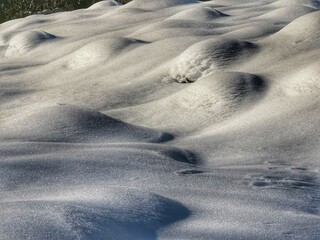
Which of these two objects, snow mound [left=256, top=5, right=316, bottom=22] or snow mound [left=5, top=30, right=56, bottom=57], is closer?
snow mound [left=256, top=5, right=316, bottom=22]

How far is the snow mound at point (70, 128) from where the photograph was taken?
8.30ft

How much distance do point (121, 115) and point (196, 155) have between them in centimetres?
78

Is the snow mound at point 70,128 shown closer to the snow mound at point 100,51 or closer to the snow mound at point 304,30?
the snow mound at point 304,30

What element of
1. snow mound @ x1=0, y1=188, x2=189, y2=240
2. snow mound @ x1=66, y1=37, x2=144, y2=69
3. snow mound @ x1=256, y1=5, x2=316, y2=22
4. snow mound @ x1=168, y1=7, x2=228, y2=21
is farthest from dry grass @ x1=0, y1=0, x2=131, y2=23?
snow mound @ x1=0, y1=188, x2=189, y2=240

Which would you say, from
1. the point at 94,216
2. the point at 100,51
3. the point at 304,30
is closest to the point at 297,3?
the point at 100,51

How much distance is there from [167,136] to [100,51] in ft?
5.16

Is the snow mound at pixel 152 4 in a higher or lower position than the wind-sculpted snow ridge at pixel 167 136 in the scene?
lower

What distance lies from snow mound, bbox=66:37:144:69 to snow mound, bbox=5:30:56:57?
37.2 inches

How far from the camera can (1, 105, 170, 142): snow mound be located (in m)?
2.53

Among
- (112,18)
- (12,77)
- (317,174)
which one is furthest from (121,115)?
(112,18)

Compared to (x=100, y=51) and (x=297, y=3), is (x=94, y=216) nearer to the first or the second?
(x=100, y=51)

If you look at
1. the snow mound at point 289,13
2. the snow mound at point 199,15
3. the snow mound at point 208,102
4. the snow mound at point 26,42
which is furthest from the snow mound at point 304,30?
the snow mound at point 26,42

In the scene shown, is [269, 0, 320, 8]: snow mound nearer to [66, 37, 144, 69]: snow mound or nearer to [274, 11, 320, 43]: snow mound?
[66, 37, 144, 69]: snow mound

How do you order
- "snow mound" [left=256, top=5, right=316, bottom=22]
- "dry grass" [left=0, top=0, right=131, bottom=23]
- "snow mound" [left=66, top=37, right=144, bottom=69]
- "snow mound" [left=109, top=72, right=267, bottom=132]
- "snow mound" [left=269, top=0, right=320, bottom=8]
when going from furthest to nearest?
"dry grass" [left=0, top=0, right=131, bottom=23], "snow mound" [left=269, top=0, right=320, bottom=8], "snow mound" [left=256, top=5, right=316, bottom=22], "snow mound" [left=66, top=37, right=144, bottom=69], "snow mound" [left=109, top=72, right=267, bottom=132]
